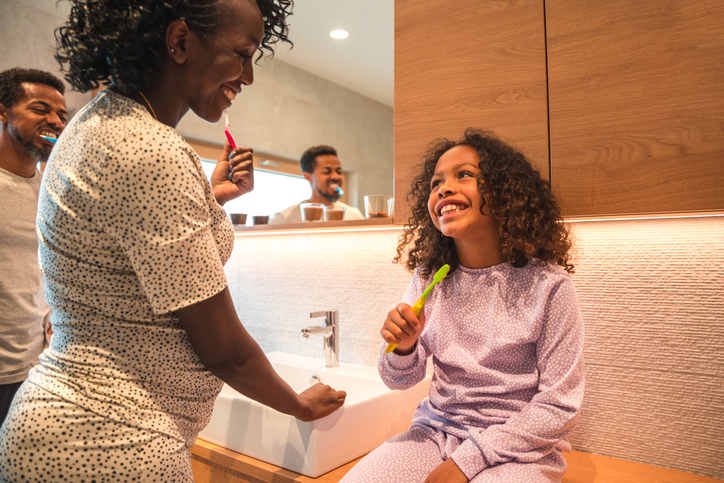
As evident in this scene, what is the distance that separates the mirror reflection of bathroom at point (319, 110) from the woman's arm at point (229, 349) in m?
0.85

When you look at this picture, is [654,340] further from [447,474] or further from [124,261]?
[124,261]

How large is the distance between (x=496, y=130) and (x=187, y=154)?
2.45 feet

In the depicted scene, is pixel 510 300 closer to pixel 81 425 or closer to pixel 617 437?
pixel 617 437

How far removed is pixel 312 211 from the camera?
1528 millimetres

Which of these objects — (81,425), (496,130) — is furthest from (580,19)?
(81,425)

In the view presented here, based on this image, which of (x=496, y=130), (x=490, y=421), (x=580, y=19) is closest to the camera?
(x=490, y=421)

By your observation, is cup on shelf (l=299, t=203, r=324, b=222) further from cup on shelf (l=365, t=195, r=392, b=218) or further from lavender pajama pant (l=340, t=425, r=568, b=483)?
lavender pajama pant (l=340, t=425, r=568, b=483)

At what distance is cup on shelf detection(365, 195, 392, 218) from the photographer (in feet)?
4.47

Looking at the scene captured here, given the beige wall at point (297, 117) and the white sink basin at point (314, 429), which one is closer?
the white sink basin at point (314, 429)

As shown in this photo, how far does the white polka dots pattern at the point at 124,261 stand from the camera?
531 mm

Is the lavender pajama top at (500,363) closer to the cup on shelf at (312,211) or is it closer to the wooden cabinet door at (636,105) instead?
the wooden cabinet door at (636,105)

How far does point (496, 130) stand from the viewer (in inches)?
42.8

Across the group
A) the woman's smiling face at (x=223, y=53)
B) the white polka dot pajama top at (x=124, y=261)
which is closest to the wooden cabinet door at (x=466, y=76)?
the woman's smiling face at (x=223, y=53)

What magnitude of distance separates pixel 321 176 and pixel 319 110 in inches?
8.6
